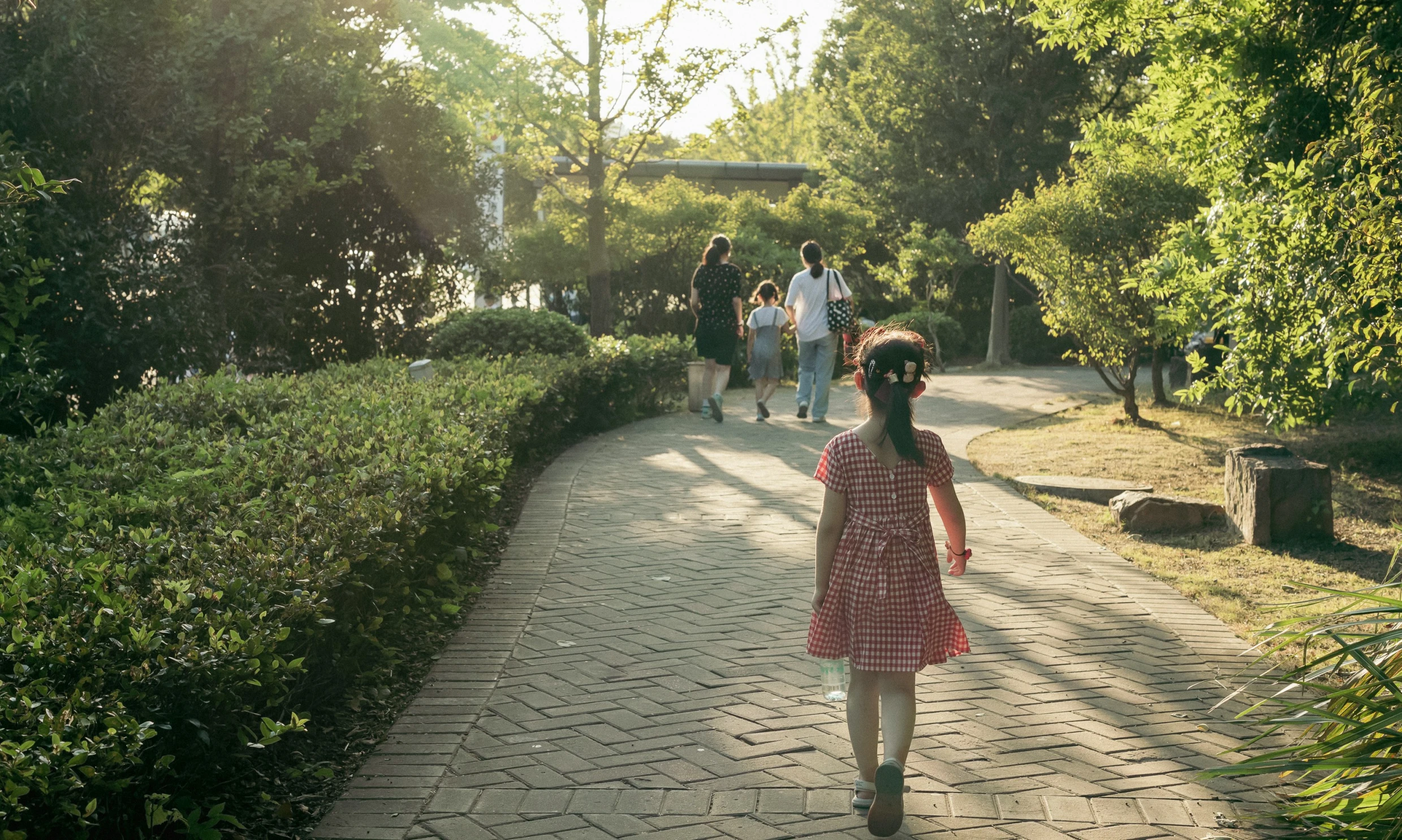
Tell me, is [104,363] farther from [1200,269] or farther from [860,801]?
[1200,269]

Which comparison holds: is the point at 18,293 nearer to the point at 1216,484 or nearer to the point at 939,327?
the point at 1216,484

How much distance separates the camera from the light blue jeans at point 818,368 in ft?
41.8

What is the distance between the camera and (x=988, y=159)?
23078 mm

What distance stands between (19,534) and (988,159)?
2098 cm

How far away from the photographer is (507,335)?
14258 millimetres

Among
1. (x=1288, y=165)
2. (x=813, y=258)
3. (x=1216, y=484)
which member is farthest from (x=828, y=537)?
(x=813, y=258)

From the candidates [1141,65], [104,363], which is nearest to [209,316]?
[104,363]

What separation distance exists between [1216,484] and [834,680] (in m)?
6.43

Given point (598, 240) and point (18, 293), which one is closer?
point (18, 293)

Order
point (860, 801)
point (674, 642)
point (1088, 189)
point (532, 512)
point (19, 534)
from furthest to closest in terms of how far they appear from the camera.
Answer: point (1088, 189), point (532, 512), point (674, 642), point (19, 534), point (860, 801)

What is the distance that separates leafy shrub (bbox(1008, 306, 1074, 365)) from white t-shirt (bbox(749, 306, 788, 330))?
12012 millimetres

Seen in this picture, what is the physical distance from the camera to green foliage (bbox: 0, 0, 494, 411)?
9656mm

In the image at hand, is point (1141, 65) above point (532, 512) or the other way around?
above

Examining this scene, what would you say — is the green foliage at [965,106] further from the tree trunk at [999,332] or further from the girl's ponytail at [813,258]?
the girl's ponytail at [813,258]
